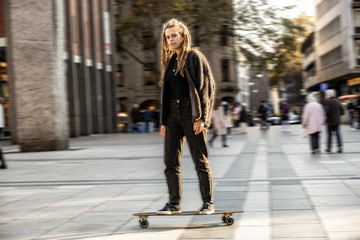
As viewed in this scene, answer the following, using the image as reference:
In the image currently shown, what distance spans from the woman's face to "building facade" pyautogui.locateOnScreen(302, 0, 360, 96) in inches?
1346

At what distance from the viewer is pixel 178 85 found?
5.01m

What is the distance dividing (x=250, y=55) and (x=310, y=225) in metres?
26.4

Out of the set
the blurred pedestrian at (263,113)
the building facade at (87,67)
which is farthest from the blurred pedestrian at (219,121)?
the blurred pedestrian at (263,113)

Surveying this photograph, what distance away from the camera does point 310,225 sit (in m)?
4.92

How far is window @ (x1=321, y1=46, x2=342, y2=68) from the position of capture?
54603 millimetres

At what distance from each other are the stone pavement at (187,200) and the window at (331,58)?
44753 millimetres

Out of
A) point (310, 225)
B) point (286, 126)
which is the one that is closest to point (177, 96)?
point (310, 225)

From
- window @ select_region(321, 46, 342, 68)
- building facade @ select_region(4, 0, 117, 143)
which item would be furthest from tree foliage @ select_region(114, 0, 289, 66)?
window @ select_region(321, 46, 342, 68)

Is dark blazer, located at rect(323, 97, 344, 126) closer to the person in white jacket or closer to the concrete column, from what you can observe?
the person in white jacket

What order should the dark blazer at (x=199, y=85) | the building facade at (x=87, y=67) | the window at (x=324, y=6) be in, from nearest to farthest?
the dark blazer at (x=199, y=85) < the building facade at (x=87, y=67) < the window at (x=324, y=6)

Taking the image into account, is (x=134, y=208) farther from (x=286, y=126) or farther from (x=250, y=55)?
(x=250, y=55)

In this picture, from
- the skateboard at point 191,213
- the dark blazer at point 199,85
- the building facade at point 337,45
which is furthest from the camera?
the building facade at point 337,45

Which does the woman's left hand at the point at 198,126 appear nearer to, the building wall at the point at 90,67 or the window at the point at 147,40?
the building wall at the point at 90,67

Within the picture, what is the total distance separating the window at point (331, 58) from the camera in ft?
179
